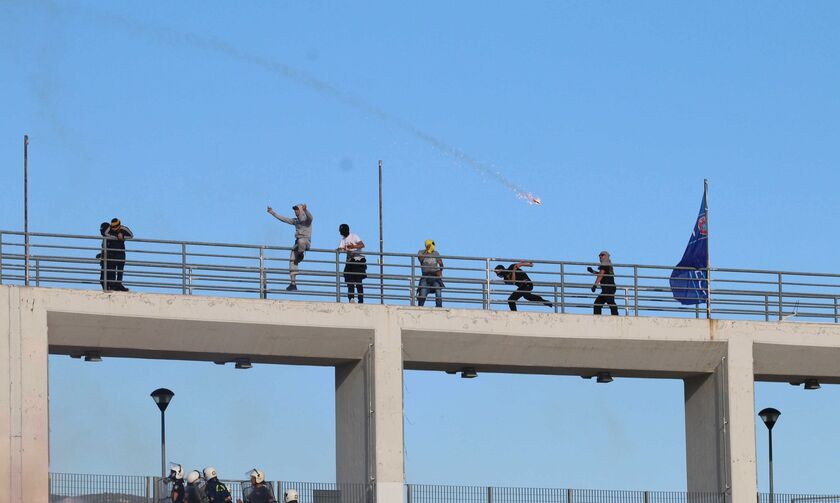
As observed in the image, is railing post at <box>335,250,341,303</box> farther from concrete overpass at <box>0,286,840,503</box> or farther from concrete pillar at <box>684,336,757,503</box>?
concrete pillar at <box>684,336,757,503</box>

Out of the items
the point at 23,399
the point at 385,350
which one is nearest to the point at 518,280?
the point at 385,350

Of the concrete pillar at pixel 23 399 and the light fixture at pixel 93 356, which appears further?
the light fixture at pixel 93 356

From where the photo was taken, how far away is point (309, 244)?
40812 mm

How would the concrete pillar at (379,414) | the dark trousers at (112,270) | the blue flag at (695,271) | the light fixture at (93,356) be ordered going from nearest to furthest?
the dark trousers at (112,270)
the light fixture at (93,356)
the concrete pillar at (379,414)
the blue flag at (695,271)

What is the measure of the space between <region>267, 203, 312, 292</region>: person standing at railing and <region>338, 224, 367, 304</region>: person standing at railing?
780mm

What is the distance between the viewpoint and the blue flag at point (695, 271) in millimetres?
43594

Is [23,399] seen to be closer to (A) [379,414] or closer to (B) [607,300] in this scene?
(A) [379,414]

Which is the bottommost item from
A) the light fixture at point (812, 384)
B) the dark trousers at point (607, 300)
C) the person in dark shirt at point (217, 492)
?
the person in dark shirt at point (217, 492)

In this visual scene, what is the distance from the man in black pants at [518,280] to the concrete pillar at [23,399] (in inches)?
420

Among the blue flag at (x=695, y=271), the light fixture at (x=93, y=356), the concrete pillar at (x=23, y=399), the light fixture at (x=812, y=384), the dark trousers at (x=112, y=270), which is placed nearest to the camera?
the concrete pillar at (x=23, y=399)

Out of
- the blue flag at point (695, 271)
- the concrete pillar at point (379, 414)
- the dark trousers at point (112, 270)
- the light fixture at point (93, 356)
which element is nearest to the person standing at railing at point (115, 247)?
the dark trousers at point (112, 270)

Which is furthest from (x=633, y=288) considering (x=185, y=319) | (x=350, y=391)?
(x=185, y=319)

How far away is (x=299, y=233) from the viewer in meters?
40.7

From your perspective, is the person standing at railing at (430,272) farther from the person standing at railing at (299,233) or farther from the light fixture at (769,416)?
the light fixture at (769,416)
